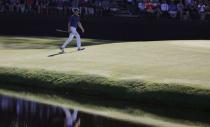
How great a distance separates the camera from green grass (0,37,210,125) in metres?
15.0

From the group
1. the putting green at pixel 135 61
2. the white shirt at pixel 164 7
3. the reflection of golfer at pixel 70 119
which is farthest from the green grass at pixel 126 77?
the white shirt at pixel 164 7

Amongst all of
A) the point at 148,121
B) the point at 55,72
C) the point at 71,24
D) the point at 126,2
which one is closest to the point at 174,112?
the point at 148,121

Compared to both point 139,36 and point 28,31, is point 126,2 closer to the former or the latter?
point 139,36

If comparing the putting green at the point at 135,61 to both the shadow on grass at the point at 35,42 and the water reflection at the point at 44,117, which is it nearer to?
the shadow on grass at the point at 35,42

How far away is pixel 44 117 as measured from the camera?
1334 centimetres

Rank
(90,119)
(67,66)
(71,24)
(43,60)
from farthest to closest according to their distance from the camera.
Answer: (71,24) < (43,60) < (67,66) < (90,119)

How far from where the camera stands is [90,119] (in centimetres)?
1334

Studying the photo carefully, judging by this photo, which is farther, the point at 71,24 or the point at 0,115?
the point at 71,24

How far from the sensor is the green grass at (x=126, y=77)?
15.0m

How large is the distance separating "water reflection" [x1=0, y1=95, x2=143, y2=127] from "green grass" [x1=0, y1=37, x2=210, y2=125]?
4.37 ft

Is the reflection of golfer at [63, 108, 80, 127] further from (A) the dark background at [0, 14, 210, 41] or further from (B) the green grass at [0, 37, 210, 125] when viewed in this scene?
(A) the dark background at [0, 14, 210, 41]

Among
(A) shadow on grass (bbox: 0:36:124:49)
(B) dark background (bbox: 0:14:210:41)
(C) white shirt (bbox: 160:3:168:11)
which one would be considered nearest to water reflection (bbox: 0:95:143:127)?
(A) shadow on grass (bbox: 0:36:124:49)

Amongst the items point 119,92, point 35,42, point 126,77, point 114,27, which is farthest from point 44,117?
point 114,27

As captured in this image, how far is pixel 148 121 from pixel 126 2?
22702 millimetres
